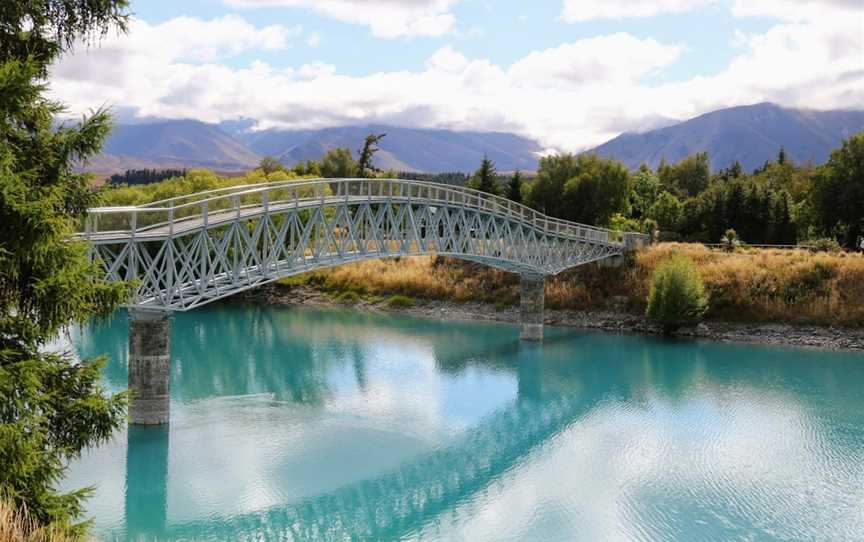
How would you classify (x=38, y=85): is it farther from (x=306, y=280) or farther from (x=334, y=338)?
(x=306, y=280)

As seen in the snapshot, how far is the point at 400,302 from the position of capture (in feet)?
233

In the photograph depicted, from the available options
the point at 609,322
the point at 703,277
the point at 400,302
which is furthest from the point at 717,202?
the point at 400,302

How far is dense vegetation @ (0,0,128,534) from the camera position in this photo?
1198 cm

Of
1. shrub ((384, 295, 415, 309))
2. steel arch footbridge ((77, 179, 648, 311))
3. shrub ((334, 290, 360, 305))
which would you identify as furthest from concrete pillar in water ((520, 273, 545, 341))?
shrub ((334, 290, 360, 305))

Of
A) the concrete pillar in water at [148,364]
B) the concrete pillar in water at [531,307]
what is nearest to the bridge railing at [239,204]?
the concrete pillar in water at [148,364]

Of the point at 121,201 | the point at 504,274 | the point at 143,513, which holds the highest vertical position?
the point at 121,201

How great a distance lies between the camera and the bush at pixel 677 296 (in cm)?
5841

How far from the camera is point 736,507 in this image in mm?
24781

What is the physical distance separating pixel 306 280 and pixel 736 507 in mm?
58312

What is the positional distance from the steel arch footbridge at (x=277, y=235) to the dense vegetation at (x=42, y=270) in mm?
2773

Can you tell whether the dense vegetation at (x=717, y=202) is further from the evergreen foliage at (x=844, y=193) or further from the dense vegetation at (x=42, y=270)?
the dense vegetation at (x=42, y=270)

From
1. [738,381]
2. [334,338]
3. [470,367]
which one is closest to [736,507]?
[738,381]

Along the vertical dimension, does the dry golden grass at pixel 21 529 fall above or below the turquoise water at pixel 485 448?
above

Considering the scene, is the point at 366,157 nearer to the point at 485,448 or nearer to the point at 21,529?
the point at 485,448
